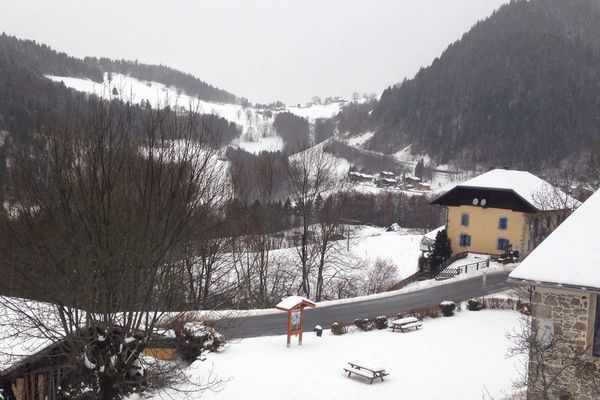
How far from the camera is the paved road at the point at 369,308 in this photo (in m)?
20.5

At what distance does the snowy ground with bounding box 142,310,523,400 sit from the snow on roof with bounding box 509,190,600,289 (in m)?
4.20

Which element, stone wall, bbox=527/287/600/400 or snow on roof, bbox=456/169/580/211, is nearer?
stone wall, bbox=527/287/600/400

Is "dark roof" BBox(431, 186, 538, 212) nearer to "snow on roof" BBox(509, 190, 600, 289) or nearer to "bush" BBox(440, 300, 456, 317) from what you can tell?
"bush" BBox(440, 300, 456, 317)

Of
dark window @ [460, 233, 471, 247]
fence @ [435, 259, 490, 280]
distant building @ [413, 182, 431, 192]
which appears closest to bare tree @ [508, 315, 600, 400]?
fence @ [435, 259, 490, 280]

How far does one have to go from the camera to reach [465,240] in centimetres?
3947

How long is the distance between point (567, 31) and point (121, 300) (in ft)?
601

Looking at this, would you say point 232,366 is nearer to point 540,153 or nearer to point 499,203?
point 499,203

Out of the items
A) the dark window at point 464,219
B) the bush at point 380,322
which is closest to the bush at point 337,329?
the bush at point 380,322

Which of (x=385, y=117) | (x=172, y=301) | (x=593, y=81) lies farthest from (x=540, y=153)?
(x=172, y=301)

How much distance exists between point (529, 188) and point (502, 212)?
2947 millimetres

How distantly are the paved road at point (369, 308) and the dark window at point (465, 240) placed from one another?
6.56m

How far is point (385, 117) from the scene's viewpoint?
610ft

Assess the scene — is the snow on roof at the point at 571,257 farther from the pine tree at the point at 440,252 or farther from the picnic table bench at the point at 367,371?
the pine tree at the point at 440,252

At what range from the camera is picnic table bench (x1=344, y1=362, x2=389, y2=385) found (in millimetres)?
14788
